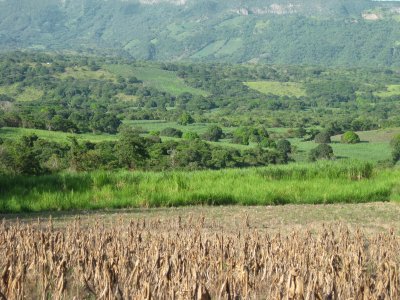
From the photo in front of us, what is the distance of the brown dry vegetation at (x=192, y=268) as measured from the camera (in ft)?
18.8

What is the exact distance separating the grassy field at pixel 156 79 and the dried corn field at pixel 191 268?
158m

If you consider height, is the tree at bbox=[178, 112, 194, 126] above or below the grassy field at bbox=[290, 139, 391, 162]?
above

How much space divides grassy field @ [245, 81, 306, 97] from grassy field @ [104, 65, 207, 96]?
17871 millimetres

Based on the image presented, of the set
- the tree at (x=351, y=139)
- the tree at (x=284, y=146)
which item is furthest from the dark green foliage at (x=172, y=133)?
the tree at (x=351, y=139)

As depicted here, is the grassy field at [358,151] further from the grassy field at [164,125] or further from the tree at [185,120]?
the tree at [185,120]

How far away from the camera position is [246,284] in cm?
582

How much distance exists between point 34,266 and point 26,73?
494 feet

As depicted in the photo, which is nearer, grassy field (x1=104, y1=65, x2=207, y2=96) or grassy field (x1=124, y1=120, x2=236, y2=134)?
grassy field (x1=124, y1=120, x2=236, y2=134)

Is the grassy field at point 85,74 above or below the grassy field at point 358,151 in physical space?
above

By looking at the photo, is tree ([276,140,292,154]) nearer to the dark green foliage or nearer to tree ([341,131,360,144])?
tree ([341,131,360,144])

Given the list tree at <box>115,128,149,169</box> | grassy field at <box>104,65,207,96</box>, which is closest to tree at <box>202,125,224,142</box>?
tree at <box>115,128,149,169</box>

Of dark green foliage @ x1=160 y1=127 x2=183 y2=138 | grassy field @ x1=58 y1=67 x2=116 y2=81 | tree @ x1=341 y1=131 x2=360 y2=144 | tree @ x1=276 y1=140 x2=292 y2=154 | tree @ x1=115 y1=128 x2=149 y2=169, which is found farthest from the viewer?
grassy field @ x1=58 y1=67 x2=116 y2=81

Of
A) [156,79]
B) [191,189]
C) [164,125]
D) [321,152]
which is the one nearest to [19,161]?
[191,189]

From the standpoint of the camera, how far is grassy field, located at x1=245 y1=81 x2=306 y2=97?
17712 centimetres
